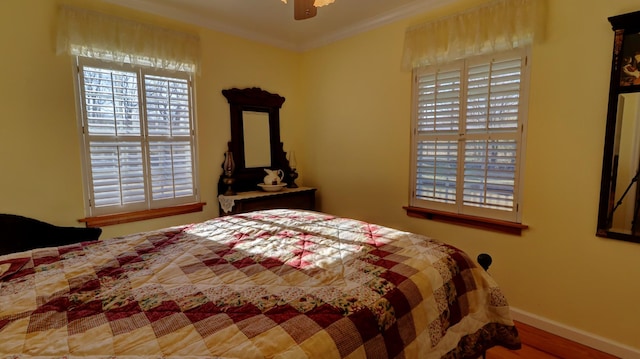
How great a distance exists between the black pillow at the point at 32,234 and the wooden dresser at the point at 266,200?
1.12 metres

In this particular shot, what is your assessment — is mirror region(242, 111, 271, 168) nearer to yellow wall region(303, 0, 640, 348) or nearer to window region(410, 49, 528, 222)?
yellow wall region(303, 0, 640, 348)

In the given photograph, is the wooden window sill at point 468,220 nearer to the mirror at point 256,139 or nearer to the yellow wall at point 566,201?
the yellow wall at point 566,201

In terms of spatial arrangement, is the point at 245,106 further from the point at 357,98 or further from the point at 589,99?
the point at 589,99

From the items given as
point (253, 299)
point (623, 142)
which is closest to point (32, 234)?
point (253, 299)

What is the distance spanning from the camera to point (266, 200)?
3293 millimetres

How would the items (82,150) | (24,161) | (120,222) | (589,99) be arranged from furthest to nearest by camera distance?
(120,222) < (82,150) < (24,161) < (589,99)

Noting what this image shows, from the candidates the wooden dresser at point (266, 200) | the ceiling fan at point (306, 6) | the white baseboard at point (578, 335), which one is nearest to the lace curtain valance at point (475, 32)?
the ceiling fan at point (306, 6)

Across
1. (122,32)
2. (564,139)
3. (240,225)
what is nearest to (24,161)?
(122,32)

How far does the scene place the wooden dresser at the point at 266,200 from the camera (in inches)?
123

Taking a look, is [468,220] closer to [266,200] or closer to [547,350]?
[547,350]

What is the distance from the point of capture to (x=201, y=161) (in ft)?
10.5

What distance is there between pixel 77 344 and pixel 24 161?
2.13 metres

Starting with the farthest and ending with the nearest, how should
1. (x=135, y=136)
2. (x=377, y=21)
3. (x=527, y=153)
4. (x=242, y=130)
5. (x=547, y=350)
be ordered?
(x=242, y=130) < (x=377, y=21) < (x=135, y=136) < (x=527, y=153) < (x=547, y=350)

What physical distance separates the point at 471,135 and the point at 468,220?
0.70 metres
